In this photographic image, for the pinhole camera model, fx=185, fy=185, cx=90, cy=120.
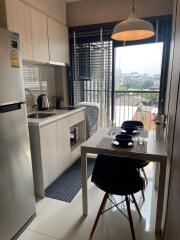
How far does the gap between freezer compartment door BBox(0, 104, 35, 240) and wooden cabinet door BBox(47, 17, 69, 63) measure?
4.84 feet

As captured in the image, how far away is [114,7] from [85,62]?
3.15 feet

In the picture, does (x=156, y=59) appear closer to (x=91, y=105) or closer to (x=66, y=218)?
(x=91, y=105)

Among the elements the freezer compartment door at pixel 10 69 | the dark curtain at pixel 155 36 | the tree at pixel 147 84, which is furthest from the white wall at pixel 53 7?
the tree at pixel 147 84

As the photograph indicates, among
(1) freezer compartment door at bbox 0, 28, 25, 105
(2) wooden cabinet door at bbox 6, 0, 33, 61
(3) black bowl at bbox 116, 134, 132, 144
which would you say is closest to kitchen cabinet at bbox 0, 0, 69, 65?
(2) wooden cabinet door at bbox 6, 0, 33, 61

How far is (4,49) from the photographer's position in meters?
1.43

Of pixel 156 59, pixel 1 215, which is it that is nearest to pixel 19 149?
pixel 1 215

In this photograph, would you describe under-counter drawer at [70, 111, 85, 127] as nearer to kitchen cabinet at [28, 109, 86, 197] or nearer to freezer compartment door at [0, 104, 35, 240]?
kitchen cabinet at [28, 109, 86, 197]

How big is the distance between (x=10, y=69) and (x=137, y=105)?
8.25 feet

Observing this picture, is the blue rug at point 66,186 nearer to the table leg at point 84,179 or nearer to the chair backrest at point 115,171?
the table leg at point 84,179

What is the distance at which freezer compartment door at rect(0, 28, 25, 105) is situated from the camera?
1420mm

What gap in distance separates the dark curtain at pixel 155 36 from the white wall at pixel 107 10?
0.07m

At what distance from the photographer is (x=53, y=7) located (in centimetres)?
272

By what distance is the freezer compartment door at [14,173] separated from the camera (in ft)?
4.90

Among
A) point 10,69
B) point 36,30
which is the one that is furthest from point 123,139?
point 36,30
